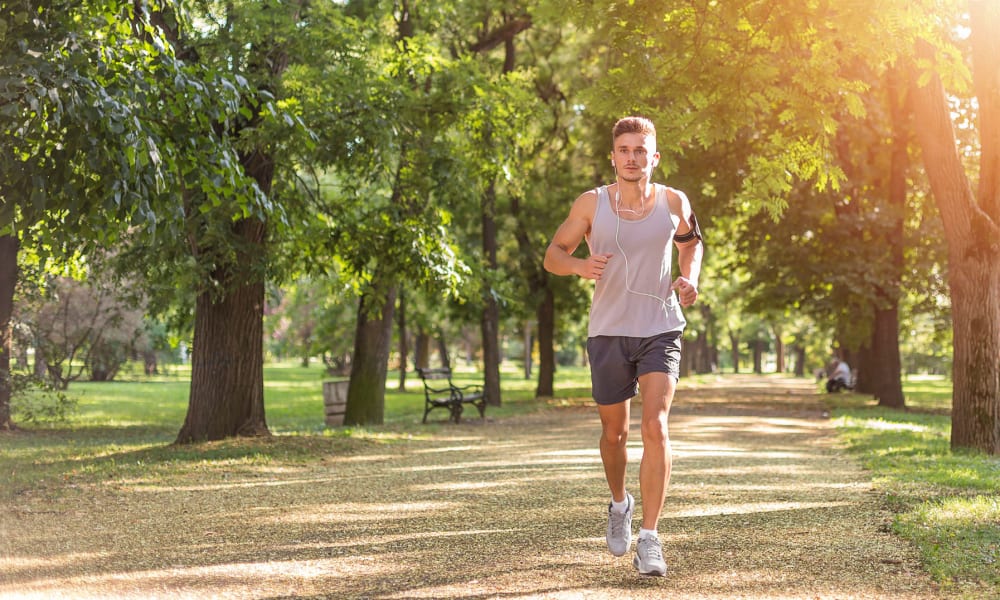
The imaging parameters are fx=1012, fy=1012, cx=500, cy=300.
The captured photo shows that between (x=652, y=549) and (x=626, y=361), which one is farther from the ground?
(x=626, y=361)

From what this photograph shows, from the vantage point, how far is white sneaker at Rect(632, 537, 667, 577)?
16.0ft

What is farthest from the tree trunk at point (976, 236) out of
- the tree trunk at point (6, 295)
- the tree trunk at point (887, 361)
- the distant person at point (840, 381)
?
the distant person at point (840, 381)

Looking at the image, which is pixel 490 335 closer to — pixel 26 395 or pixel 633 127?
pixel 26 395

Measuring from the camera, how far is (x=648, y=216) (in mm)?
5117

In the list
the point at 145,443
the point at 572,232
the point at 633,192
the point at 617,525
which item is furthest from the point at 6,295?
the point at 633,192

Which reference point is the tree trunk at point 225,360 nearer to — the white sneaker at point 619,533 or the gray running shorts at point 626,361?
the white sneaker at point 619,533

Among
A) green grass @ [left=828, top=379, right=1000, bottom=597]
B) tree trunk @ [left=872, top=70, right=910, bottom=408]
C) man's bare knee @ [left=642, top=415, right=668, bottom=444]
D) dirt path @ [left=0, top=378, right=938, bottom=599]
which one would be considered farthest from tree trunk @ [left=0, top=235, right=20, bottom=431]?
tree trunk @ [left=872, top=70, right=910, bottom=408]

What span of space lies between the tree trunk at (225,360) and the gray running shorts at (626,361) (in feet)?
27.9

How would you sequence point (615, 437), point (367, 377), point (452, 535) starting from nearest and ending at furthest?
point (615, 437) < point (452, 535) < point (367, 377)

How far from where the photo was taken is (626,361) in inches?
202

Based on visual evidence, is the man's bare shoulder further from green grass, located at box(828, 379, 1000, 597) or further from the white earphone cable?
green grass, located at box(828, 379, 1000, 597)

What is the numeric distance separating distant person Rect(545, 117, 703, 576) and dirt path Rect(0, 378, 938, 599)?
0.61 m

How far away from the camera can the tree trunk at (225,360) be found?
13008 mm

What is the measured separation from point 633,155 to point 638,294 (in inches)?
27.8
